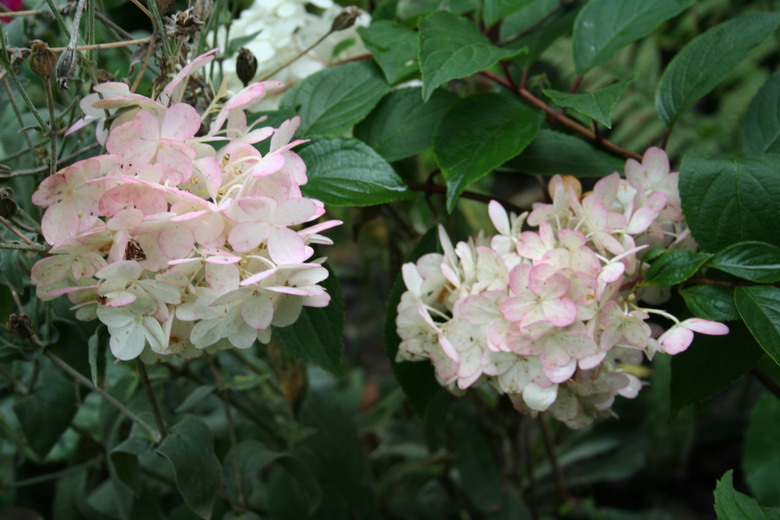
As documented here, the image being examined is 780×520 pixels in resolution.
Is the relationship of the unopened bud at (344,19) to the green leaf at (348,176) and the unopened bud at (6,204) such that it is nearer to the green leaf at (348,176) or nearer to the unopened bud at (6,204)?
the green leaf at (348,176)

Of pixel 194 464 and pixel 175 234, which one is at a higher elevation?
pixel 175 234

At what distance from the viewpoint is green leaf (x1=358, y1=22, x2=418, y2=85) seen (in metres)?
0.70

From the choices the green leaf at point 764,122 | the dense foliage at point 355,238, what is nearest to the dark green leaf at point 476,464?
the dense foliage at point 355,238

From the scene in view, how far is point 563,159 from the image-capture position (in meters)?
0.67

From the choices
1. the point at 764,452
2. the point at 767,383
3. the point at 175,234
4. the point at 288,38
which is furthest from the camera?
the point at 764,452

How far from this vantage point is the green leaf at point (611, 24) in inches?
26.9

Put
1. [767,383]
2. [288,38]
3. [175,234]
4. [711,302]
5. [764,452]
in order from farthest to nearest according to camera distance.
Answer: [764,452], [288,38], [767,383], [711,302], [175,234]

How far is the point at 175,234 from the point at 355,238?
1.48ft

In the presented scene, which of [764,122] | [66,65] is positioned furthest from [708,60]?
[66,65]

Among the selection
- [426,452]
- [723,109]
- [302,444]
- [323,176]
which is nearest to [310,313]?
[323,176]

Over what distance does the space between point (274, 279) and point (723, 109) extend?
1.94 meters

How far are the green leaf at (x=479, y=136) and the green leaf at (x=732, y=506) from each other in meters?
0.29

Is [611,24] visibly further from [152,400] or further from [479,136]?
[152,400]

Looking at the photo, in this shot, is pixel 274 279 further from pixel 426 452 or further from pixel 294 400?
pixel 426 452
